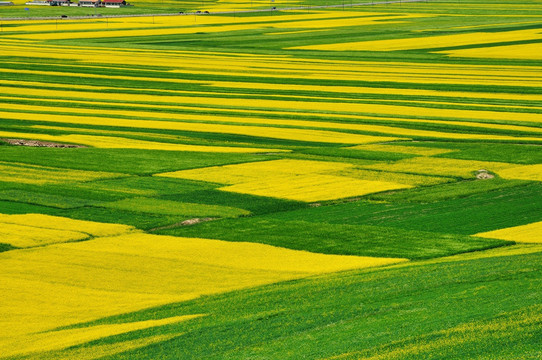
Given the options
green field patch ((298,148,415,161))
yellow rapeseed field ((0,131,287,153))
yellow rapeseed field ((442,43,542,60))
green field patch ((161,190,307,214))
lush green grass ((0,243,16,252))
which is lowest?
yellow rapeseed field ((442,43,542,60))

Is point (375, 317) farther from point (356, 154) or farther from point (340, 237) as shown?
point (356, 154)

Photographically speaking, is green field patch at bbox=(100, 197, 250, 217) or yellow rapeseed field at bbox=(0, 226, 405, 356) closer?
yellow rapeseed field at bbox=(0, 226, 405, 356)

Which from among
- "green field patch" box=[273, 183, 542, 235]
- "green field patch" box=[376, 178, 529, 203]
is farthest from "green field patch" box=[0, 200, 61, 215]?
"green field patch" box=[376, 178, 529, 203]

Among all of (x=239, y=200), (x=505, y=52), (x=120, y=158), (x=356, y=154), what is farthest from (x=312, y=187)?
(x=505, y=52)

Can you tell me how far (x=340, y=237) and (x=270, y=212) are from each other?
503cm

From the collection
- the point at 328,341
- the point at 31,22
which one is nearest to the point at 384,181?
the point at 328,341

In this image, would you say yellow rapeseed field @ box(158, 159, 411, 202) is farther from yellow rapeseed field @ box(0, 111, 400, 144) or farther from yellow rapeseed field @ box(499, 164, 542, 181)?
yellow rapeseed field @ box(0, 111, 400, 144)

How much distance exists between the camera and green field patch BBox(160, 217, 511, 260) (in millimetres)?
28219

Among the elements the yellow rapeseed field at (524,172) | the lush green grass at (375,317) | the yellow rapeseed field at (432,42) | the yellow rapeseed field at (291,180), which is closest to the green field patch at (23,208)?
the yellow rapeseed field at (291,180)

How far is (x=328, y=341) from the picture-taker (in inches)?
734

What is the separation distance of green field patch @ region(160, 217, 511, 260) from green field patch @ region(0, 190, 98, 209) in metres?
5.42

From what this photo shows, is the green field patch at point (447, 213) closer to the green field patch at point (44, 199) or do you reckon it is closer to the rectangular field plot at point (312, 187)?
the rectangular field plot at point (312, 187)

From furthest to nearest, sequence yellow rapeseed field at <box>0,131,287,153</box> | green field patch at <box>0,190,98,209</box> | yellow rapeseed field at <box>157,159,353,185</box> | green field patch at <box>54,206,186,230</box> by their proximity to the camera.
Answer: yellow rapeseed field at <box>0,131,287,153</box> → yellow rapeseed field at <box>157,159,353,185</box> → green field patch at <box>0,190,98,209</box> → green field patch at <box>54,206,186,230</box>

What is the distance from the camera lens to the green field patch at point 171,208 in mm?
34094
